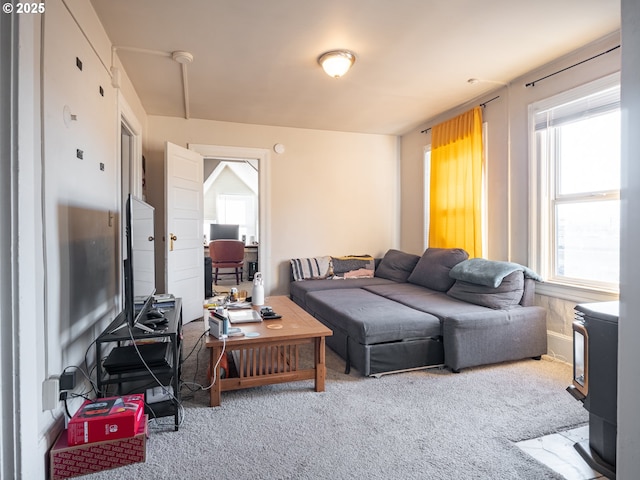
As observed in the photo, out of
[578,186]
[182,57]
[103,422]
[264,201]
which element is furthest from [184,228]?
[578,186]

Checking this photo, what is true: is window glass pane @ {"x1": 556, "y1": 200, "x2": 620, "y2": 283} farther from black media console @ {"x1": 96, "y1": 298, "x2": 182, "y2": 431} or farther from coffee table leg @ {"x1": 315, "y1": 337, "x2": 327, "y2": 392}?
black media console @ {"x1": 96, "y1": 298, "x2": 182, "y2": 431}

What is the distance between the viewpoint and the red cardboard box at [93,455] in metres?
1.50

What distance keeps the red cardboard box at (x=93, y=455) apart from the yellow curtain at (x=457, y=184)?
3.30 m

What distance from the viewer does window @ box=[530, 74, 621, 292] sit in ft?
8.60

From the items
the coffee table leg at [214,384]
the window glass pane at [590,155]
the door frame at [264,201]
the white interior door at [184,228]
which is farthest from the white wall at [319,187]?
the coffee table leg at [214,384]

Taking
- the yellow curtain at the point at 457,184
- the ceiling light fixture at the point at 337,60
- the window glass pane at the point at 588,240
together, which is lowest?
the window glass pane at the point at 588,240

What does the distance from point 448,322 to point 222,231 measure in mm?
6410

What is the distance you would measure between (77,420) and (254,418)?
85 centimetres

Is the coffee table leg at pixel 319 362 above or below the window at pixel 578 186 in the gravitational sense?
below

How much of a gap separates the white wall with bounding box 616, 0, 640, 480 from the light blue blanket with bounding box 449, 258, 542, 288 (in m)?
1.87

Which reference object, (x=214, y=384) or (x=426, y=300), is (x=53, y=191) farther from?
(x=426, y=300)

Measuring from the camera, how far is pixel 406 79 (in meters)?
3.28

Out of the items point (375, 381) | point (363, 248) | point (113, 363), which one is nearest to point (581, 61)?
point (375, 381)

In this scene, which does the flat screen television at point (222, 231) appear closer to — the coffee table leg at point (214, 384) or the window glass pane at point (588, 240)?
the coffee table leg at point (214, 384)
